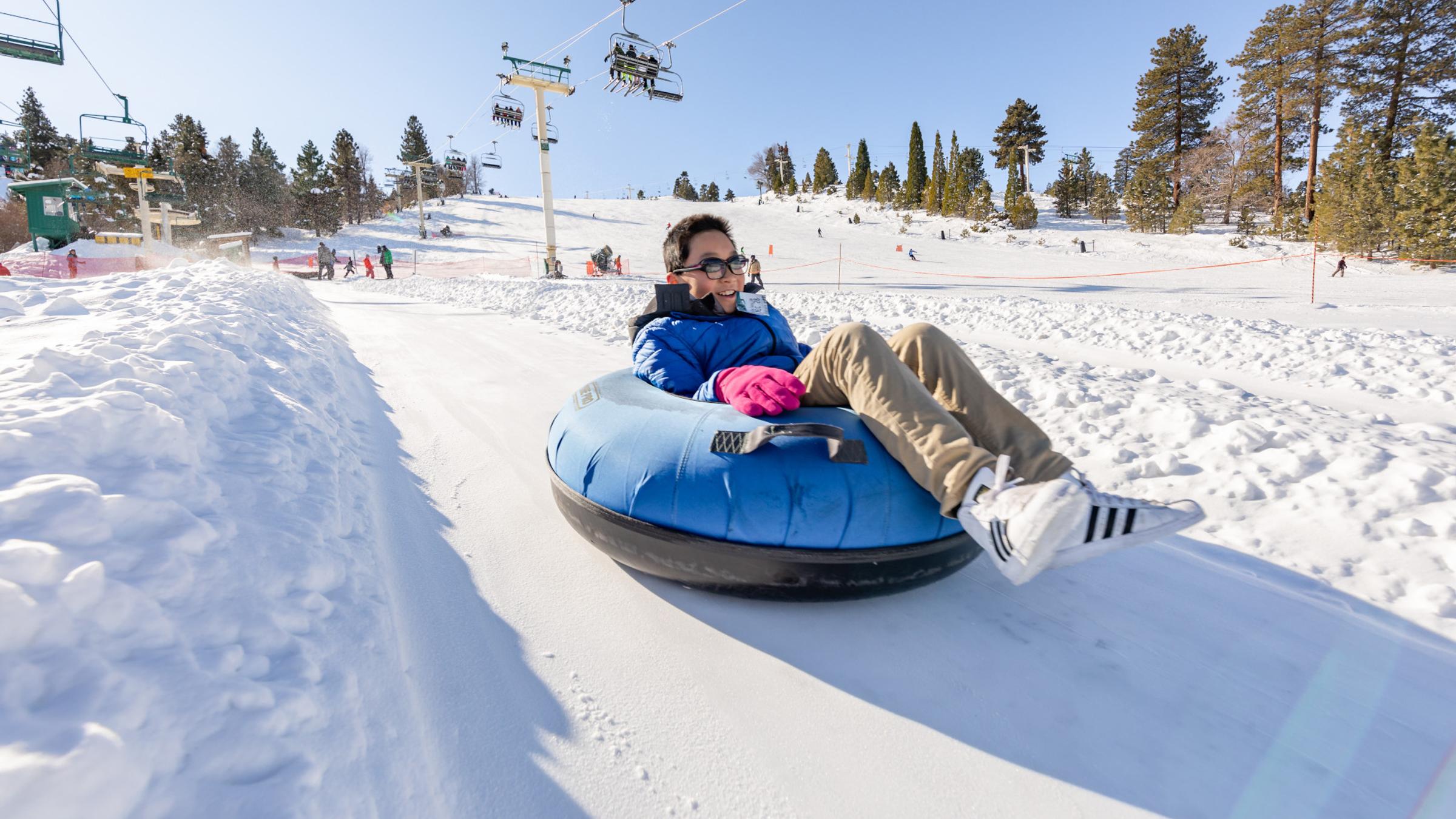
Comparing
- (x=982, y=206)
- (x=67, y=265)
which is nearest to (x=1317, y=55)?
(x=982, y=206)

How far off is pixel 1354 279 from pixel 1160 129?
24422mm

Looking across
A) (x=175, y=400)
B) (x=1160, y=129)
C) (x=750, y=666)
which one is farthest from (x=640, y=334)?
A: (x=1160, y=129)

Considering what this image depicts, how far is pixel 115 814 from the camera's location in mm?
857

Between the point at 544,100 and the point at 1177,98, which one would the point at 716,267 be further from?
the point at 1177,98

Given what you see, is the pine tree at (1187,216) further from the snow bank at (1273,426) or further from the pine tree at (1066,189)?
the snow bank at (1273,426)

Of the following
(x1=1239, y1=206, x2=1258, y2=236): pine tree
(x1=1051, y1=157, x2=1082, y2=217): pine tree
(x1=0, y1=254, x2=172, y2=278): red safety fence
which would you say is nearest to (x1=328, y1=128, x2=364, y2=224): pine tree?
→ (x1=0, y1=254, x2=172, y2=278): red safety fence

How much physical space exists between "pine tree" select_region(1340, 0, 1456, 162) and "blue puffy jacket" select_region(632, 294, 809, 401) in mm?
30005

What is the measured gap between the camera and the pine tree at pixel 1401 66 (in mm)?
21828

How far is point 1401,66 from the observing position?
22.4 meters

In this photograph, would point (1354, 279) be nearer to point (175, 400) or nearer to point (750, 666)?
point (750, 666)

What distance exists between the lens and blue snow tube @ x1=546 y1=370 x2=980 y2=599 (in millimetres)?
1734

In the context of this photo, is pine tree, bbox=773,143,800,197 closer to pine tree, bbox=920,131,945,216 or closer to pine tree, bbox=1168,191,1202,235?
pine tree, bbox=920,131,945,216

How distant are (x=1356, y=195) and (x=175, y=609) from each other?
1052 inches

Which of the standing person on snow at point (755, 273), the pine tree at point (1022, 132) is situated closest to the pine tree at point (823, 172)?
the pine tree at point (1022, 132)
